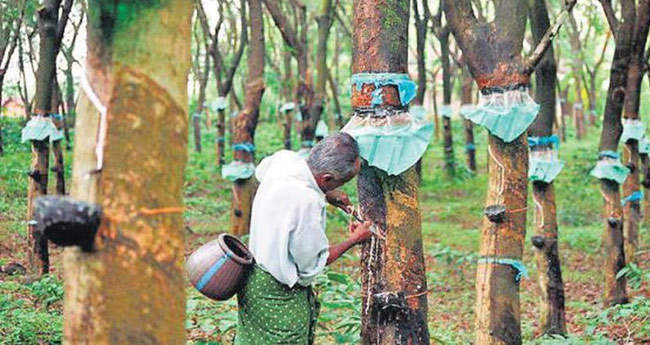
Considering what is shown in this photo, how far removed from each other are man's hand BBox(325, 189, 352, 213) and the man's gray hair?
1.37ft

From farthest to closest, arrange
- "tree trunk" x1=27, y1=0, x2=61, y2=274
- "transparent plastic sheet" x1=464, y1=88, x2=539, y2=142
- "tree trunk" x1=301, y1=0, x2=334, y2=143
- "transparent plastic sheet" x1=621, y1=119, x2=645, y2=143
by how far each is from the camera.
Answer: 1. "tree trunk" x1=301, y1=0, x2=334, y2=143
2. "transparent plastic sheet" x1=621, y1=119, x2=645, y2=143
3. "tree trunk" x1=27, y1=0, x2=61, y2=274
4. "transparent plastic sheet" x1=464, y1=88, x2=539, y2=142

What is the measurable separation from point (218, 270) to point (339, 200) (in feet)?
2.61

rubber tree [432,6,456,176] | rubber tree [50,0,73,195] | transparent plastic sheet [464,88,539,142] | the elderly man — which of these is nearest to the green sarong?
the elderly man

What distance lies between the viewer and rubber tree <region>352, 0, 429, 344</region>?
3.87m

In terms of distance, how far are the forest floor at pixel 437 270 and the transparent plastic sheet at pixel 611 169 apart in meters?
0.93

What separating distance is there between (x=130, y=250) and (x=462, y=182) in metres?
16.5

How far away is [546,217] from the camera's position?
252 inches

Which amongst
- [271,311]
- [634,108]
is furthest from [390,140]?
[634,108]

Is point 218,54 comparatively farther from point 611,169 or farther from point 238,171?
point 611,169

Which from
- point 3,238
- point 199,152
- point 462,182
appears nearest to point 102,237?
point 3,238

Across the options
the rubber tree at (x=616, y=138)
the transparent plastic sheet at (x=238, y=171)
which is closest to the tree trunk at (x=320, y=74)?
the transparent plastic sheet at (x=238, y=171)

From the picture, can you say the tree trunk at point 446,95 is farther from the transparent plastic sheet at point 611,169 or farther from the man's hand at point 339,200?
the man's hand at point 339,200

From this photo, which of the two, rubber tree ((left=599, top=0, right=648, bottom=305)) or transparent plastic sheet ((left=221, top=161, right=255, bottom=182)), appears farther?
transparent plastic sheet ((left=221, top=161, right=255, bottom=182))

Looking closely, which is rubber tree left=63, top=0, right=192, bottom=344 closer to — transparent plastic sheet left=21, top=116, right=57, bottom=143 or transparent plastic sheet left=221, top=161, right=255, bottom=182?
transparent plastic sheet left=21, top=116, right=57, bottom=143
